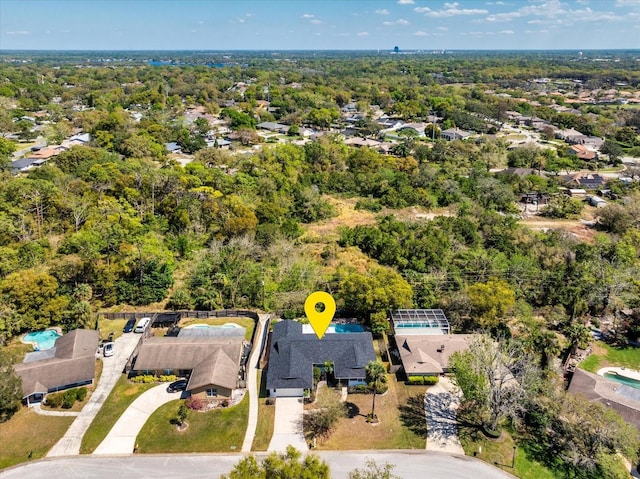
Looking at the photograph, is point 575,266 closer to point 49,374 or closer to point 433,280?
point 433,280

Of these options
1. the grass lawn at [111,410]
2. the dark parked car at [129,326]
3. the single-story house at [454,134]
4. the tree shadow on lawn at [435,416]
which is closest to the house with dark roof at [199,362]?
the grass lawn at [111,410]

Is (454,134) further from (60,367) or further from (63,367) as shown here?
(60,367)

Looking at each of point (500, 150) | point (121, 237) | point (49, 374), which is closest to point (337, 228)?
point (121, 237)

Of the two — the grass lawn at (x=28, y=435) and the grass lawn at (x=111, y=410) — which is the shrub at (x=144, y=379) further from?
the grass lawn at (x=28, y=435)

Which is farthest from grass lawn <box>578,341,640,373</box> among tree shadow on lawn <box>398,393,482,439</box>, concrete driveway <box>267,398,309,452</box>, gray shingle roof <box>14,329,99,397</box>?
gray shingle roof <box>14,329,99,397</box>

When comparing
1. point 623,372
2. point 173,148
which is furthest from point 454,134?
point 623,372

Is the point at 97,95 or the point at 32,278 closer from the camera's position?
the point at 32,278

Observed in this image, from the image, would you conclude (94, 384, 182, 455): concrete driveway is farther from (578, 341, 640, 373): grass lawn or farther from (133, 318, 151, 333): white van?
(578, 341, 640, 373): grass lawn
